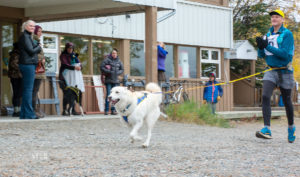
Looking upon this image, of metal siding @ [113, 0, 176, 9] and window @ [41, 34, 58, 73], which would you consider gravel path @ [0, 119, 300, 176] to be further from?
window @ [41, 34, 58, 73]

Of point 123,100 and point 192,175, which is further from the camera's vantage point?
point 123,100

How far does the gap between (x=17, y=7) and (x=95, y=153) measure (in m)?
7.94

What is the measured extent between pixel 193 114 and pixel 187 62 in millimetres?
6066

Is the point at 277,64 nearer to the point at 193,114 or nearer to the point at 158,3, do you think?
the point at 158,3

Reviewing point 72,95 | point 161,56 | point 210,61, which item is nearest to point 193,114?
point 161,56

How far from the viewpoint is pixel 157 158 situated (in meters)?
6.23

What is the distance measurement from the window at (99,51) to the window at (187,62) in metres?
3.41

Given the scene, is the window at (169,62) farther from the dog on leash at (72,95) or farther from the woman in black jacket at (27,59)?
the woman in black jacket at (27,59)

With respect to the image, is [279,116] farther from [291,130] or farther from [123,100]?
[123,100]

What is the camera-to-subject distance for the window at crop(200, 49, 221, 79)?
767 inches

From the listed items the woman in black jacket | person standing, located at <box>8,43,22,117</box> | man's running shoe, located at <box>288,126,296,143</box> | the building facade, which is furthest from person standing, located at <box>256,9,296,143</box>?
the building facade

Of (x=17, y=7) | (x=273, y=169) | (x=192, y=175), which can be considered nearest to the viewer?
(x=192, y=175)

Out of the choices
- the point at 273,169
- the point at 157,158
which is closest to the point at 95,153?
the point at 157,158

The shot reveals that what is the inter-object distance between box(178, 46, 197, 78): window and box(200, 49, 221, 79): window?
381 mm
